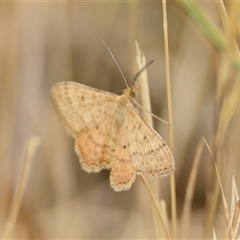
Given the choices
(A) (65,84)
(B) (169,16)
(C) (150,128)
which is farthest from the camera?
(B) (169,16)

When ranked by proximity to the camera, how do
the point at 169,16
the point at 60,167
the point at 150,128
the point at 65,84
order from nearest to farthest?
the point at 150,128, the point at 65,84, the point at 60,167, the point at 169,16

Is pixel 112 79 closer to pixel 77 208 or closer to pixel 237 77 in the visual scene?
pixel 77 208

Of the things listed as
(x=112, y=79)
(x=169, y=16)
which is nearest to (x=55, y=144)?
(x=112, y=79)

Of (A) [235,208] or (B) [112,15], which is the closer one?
(A) [235,208]

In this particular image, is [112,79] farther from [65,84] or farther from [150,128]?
[150,128]

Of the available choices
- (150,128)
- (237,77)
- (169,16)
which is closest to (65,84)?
(150,128)

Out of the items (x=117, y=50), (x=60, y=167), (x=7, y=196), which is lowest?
(x=7, y=196)

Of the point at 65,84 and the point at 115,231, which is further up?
the point at 65,84
